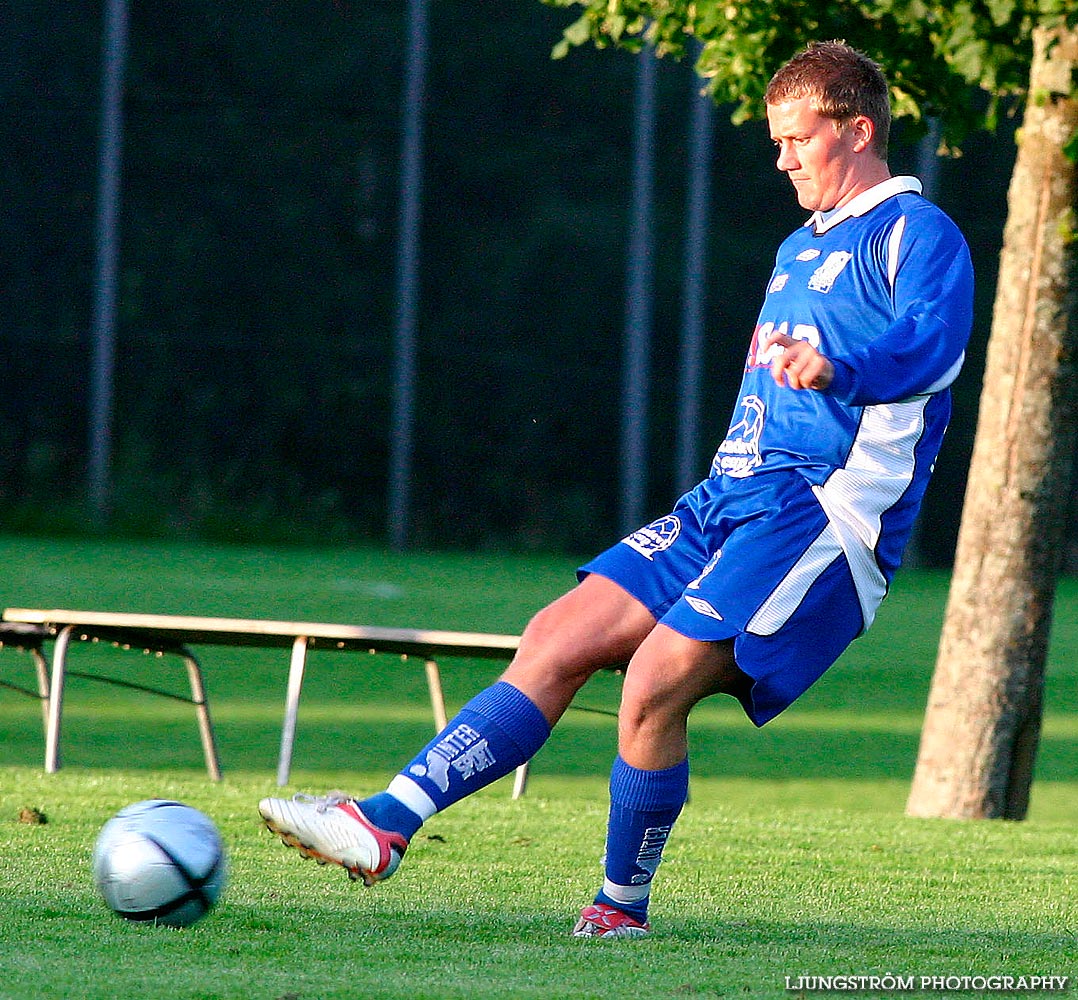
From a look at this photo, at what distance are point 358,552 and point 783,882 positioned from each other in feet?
59.7

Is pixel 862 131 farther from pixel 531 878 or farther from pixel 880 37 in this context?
pixel 880 37

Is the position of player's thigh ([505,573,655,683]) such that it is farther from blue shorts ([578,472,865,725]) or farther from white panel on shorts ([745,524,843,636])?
white panel on shorts ([745,524,843,636])

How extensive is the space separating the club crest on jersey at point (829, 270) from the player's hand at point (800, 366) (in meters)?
0.42

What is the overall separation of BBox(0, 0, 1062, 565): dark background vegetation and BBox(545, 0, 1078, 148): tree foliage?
15.8m

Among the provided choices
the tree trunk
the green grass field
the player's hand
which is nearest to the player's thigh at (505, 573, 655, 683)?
the green grass field

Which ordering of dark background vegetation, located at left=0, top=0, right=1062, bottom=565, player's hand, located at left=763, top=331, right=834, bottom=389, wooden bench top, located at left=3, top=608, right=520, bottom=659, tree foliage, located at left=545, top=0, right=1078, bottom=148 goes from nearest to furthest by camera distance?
player's hand, located at left=763, top=331, right=834, bottom=389
tree foliage, located at left=545, top=0, right=1078, bottom=148
wooden bench top, located at left=3, top=608, right=520, bottom=659
dark background vegetation, located at left=0, top=0, right=1062, bottom=565

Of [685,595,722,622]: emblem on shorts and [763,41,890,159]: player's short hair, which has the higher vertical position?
[763,41,890,159]: player's short hair

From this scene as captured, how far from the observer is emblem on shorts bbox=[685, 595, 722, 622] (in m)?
3.74

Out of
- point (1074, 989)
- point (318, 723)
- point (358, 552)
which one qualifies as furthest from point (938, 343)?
point (358, 552)

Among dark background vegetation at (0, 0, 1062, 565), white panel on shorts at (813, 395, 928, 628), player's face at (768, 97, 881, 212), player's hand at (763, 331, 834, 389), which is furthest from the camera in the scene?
dark background vegetation at (0, 0, 1062, 565)

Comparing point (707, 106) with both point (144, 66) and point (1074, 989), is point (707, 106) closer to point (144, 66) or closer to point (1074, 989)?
point (144, 66)

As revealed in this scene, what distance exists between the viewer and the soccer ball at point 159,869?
3.81 m

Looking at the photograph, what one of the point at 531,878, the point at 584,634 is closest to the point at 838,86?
the point at 584,634

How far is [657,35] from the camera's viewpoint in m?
7.09
